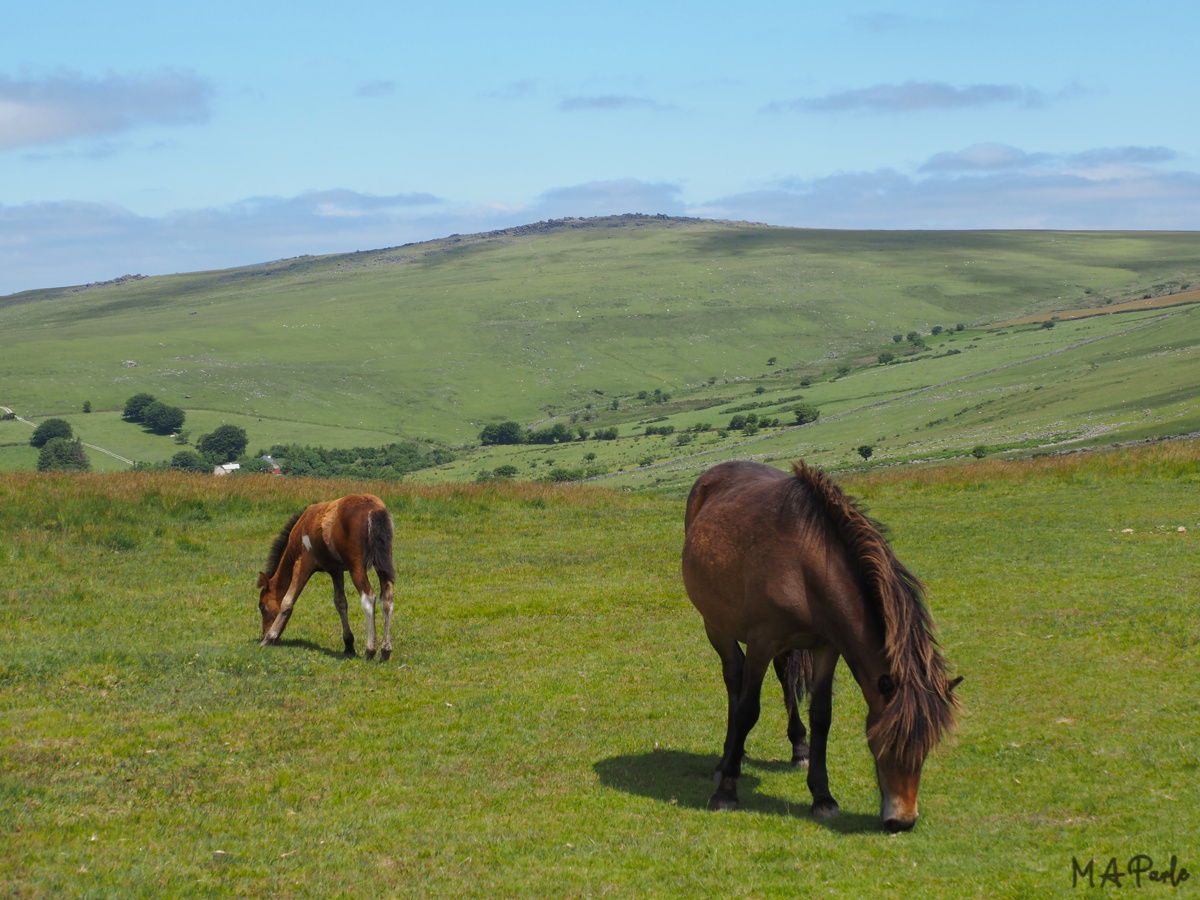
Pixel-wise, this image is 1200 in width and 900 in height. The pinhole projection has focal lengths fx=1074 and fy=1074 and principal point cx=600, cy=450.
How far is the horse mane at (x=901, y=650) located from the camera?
29.1 feet

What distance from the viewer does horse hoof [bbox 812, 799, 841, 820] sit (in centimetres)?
966

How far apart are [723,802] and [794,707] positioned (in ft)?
5.82

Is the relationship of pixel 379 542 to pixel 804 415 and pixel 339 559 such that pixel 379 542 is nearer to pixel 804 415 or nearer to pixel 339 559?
pixel 339 559

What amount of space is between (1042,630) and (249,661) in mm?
11827

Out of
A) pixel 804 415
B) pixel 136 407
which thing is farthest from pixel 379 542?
pixel 136 407

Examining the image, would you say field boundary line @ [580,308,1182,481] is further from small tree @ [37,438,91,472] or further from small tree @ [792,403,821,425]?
small tree @ [37,438,91,472]

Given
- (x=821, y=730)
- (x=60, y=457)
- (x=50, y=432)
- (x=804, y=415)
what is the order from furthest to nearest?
1. (x=804, y=415)
2. (x=50, y=432)
3. (x=60, y=457)
4. (x=821, y=730)

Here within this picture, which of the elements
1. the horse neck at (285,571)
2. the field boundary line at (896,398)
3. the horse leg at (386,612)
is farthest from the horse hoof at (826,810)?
the field boundary line at (896,398)

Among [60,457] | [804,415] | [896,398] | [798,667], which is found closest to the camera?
[798,667]

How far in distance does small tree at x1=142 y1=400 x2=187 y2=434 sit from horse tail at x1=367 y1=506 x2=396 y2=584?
367 ft

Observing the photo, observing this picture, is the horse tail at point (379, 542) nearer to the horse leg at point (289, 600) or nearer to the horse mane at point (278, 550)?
the horse leg at point (289, 600)

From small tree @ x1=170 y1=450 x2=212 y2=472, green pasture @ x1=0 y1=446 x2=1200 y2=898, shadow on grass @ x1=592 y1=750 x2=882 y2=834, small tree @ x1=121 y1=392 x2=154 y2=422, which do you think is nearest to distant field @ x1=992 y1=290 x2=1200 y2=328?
small tree @ x1=170 y1=450 x2=212 y2=472

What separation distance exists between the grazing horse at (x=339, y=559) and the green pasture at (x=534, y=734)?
0.74 metres

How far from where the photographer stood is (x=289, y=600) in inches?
667
